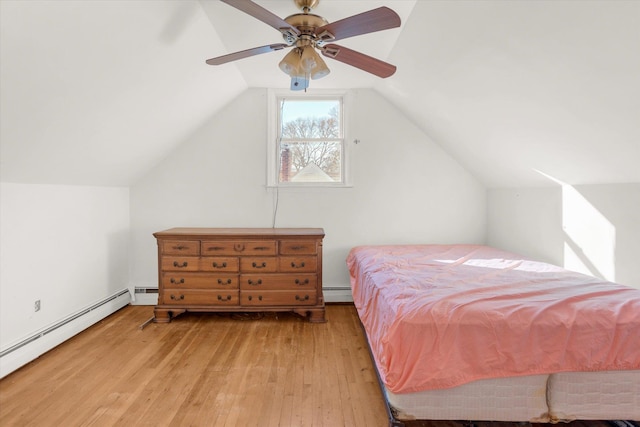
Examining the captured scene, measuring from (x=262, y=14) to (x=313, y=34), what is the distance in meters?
0.30

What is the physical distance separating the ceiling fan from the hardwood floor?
193cm

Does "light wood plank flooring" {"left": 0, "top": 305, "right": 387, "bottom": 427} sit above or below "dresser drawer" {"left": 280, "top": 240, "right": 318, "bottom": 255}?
below

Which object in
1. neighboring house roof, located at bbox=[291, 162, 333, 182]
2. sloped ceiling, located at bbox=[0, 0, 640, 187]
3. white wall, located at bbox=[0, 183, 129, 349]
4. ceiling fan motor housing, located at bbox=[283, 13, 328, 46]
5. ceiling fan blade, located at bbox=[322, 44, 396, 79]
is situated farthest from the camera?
neighboring house roof, located at bbox=[291, 162, 333, 182]

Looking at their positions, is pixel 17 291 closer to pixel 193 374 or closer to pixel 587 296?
pixel 193 374

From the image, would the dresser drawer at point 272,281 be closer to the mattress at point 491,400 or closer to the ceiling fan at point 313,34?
the mattress at point 491,400

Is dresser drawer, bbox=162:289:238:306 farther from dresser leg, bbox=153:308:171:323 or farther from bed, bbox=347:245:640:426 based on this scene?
bed, bbox=347:245:640:426

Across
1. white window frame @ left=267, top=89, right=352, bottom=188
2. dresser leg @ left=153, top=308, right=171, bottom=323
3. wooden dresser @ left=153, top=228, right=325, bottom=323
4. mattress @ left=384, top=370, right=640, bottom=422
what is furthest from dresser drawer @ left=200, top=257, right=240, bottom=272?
mattress @ left=384, top=370, right=640, bottom=422

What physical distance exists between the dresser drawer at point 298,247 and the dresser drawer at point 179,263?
0.80 meters

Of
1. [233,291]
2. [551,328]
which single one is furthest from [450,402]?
[233,291]

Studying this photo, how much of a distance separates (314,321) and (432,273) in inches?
48.8

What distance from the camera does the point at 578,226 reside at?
2.33 meters

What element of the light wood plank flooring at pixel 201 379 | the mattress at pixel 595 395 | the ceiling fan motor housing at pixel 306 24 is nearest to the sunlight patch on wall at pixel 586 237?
the mattress at pixel 595 395

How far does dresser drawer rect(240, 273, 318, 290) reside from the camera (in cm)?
286

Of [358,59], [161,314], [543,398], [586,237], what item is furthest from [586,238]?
[161,314]
